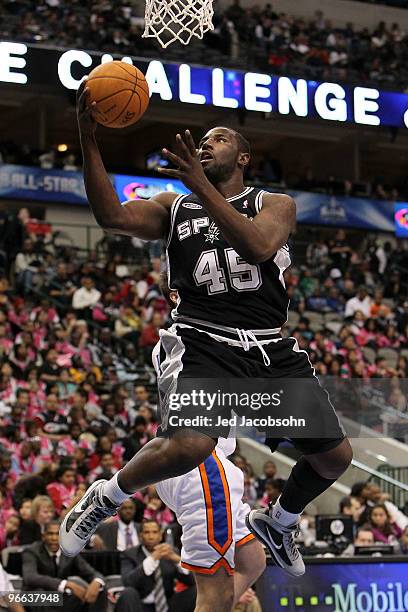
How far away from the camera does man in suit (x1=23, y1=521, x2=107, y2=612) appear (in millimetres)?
7379

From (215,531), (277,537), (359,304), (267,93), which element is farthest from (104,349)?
(277,537)

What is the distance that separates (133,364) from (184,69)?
4.64 m

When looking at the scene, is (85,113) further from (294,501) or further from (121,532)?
(121,532)

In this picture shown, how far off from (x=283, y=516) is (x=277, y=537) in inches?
5.5

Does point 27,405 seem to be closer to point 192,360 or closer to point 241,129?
point 192,360

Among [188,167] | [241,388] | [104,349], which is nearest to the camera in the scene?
[188,167]

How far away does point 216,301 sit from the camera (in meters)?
5.34

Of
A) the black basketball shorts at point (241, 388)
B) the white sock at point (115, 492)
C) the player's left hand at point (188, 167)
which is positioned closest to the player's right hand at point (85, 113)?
the player's left hand at point (188, 167)

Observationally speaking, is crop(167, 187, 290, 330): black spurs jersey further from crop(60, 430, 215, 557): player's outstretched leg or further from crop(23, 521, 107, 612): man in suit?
crop(23, 521, 107, 612): man in suit

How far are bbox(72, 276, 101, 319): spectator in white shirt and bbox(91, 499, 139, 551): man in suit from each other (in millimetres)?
7159

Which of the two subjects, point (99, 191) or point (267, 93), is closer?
point (99, 191)

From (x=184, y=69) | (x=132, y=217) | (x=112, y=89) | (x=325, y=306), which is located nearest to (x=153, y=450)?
(x=132, y=217)

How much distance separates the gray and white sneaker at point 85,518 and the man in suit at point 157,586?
2087 mm
